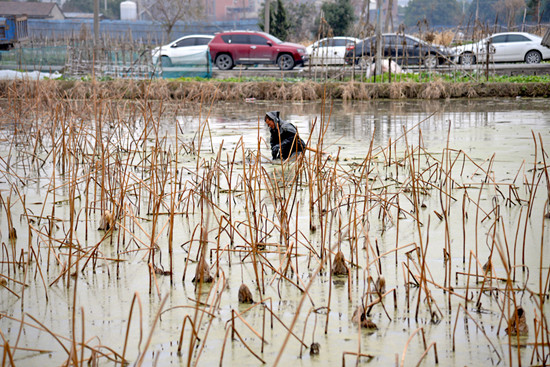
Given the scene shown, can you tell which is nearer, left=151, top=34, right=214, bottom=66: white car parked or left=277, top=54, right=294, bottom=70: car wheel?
left=151, top=34, right=214, bottom=66: white car parked

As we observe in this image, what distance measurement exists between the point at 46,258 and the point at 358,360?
7.36ft

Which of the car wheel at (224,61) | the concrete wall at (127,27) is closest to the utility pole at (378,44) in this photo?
the car wheel at (224,61)

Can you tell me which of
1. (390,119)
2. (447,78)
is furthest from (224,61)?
(390,119)

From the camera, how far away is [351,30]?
32.3 metres

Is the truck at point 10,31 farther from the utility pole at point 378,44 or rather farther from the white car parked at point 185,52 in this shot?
Answer: the utility pole at point 378,44

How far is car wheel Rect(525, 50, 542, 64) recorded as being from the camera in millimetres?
21781

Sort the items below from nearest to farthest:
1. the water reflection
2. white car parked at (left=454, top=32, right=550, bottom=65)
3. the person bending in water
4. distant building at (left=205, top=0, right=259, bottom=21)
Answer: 1. the person bending in water
2. the water reflection
3. white car parked at (left=454, top=32, right=550, bottom=65)
4. distant building at (left=205, top=0, right=259, bottom=21)

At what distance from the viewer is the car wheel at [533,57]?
21.8 m

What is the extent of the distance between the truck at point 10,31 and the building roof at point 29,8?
67.9 ft

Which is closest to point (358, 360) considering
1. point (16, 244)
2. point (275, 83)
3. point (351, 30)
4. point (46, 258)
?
point (46, 258)

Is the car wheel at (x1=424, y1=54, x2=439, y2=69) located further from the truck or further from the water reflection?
the truck

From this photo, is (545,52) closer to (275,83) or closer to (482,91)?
(482,91)

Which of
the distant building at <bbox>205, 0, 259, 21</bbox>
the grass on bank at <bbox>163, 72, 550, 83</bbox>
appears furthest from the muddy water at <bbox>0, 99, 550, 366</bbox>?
the distant building at <bbox>205, 0, 259, 21</bbox>

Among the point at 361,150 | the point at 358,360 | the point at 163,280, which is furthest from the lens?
the point at 361,150
